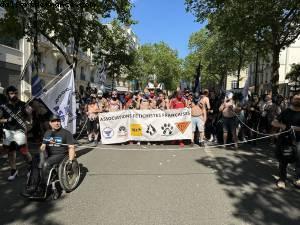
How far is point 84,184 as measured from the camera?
6.52 metres

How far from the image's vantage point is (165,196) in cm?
581

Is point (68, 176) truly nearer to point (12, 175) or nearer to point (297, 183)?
point (12, 175)

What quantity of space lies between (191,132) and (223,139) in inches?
41.0

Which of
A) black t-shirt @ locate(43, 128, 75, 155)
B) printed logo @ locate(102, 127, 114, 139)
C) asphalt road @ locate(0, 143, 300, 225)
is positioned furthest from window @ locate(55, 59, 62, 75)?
black t-shirt @ locate(43, 128, 75, 155)

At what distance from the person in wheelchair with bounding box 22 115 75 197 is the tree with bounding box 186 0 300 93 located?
14212mm

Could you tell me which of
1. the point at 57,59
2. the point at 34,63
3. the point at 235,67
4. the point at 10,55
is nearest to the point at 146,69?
A: the point at 235,67

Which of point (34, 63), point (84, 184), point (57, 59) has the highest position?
point (57, 59)

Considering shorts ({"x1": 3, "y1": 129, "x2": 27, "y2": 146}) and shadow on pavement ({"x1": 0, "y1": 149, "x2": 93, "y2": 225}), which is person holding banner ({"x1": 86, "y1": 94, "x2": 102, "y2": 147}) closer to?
shorts ({"x1": 3, "y1": 129, "x2": 27, "y2": 146})

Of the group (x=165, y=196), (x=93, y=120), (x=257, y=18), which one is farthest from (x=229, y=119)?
(x=257, y=18)

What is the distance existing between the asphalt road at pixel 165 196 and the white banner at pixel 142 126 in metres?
2.47

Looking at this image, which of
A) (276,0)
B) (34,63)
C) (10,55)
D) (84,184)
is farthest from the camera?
(10,55)

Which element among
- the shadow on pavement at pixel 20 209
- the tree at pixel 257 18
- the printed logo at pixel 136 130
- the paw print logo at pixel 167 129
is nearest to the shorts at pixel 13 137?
the shadow on pavement at pixel 20 209

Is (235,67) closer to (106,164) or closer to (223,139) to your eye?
(223,139)

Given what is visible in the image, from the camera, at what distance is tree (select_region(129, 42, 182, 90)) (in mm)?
74312
